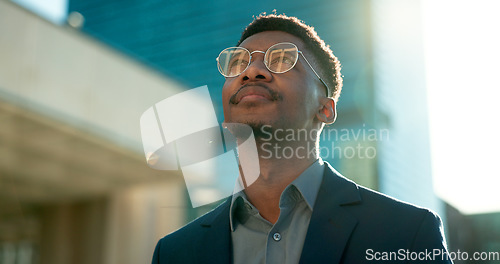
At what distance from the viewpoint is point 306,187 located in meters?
1.59

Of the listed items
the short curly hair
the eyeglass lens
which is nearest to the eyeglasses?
the eyeglass lens

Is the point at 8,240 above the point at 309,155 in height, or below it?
below

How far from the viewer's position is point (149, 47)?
8.55 m

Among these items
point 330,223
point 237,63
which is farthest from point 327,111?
point 330,223

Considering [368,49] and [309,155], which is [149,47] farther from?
[309,155]

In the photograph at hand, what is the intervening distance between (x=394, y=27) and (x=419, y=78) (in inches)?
40.2

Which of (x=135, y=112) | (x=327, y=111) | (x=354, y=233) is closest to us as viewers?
(x=354, y=233)

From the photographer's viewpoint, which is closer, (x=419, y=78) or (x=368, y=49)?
(x=419, y=78)

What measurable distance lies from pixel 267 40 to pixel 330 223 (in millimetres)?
708

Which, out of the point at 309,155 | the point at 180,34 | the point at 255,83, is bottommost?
the point at 309,155

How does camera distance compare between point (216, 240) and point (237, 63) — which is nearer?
point (216, 240)

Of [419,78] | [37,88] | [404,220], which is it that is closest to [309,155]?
[404,220]

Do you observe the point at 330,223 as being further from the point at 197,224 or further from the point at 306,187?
the point at 197,224

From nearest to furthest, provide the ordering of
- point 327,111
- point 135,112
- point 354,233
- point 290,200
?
point 354,233
point 290,200
point 327,111
point 135,112
